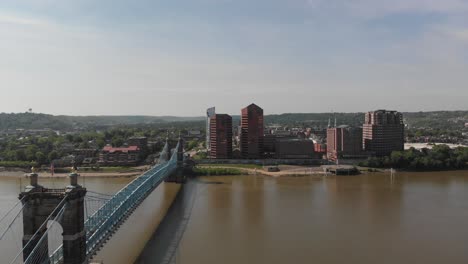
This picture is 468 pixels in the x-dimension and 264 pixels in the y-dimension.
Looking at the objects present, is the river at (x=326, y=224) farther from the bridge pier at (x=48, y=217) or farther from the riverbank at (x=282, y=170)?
the riverbank at (x=282, y=170)

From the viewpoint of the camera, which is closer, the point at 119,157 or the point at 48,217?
the point at 48,217

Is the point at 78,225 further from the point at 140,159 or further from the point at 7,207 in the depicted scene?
the point at 140,159

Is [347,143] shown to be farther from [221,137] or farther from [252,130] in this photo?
[221,137]

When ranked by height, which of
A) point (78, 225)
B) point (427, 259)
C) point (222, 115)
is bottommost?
point (427, 259)

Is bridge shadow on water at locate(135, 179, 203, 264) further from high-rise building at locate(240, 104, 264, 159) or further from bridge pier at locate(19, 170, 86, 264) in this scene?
high-rise building at locate(240, 104, 264, 159)

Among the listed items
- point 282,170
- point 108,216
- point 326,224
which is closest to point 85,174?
point 282,170

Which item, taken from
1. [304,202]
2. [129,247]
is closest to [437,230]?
[304,202]

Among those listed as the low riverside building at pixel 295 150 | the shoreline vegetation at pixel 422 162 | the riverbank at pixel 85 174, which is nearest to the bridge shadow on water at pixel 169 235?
the riverbank at pixel 85 174
